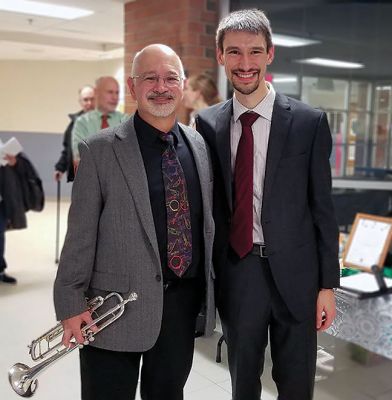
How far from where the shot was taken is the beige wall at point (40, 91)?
941cm

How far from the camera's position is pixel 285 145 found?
1547 millimetres

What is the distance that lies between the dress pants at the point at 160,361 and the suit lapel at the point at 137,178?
20 cm

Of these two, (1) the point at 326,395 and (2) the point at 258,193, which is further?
(1) the point at 326,395

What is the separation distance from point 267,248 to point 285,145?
314 mm

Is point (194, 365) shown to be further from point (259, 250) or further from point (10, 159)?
point (10, 159)

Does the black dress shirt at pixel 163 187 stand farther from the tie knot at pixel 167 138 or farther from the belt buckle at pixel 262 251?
the belt buckle at pixel 262 251

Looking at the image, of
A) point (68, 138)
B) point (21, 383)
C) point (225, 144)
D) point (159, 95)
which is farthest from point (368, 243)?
point (68, 138)

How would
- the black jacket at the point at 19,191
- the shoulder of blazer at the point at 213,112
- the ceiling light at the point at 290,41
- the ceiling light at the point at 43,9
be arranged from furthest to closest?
the ceiling light at the point at 43,9
the black jacket at the point at 19,191
the ceiling light at the point at 290,41
the shoulder of blazer at the point at 213,112

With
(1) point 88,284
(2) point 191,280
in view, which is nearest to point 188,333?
(2) point 191,280

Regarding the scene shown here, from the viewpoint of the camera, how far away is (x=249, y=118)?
161cm

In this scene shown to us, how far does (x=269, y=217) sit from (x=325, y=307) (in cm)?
34

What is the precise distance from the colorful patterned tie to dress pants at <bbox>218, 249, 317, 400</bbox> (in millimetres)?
165

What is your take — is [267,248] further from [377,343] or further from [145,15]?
[145,15]

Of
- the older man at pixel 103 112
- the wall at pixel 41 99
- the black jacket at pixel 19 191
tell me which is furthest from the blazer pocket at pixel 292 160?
the wall at pixel 41 99
